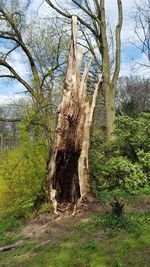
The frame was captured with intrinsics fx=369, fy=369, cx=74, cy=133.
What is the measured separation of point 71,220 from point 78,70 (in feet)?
12.7

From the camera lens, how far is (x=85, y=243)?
6.92m

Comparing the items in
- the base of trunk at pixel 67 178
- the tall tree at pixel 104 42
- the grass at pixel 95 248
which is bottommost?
the grass at pixel 95 248

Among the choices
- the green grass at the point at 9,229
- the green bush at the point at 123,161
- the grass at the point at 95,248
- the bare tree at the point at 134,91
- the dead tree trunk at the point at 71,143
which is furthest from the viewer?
the bare tree at the point at 134,91

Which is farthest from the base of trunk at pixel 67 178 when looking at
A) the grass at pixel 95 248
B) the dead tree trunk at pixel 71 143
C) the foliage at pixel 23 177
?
the grass at pixel 95 248

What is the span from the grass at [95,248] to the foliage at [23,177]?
1938mm

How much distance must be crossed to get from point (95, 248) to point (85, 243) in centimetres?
37

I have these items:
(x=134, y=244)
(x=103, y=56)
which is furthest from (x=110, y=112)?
(x=134, y=244)

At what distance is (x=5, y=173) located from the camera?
9766 millimetres

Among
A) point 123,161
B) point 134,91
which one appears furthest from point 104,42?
point 134,91

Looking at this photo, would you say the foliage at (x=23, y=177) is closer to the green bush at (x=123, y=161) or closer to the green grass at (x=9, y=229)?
the green grass at (x=9, y=229)

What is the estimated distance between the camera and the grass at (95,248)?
241 inches

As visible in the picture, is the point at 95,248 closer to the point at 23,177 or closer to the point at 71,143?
the point at 71,143

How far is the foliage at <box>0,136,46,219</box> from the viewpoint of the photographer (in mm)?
9539

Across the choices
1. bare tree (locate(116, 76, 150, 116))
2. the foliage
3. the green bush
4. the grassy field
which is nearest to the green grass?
the grassy field
